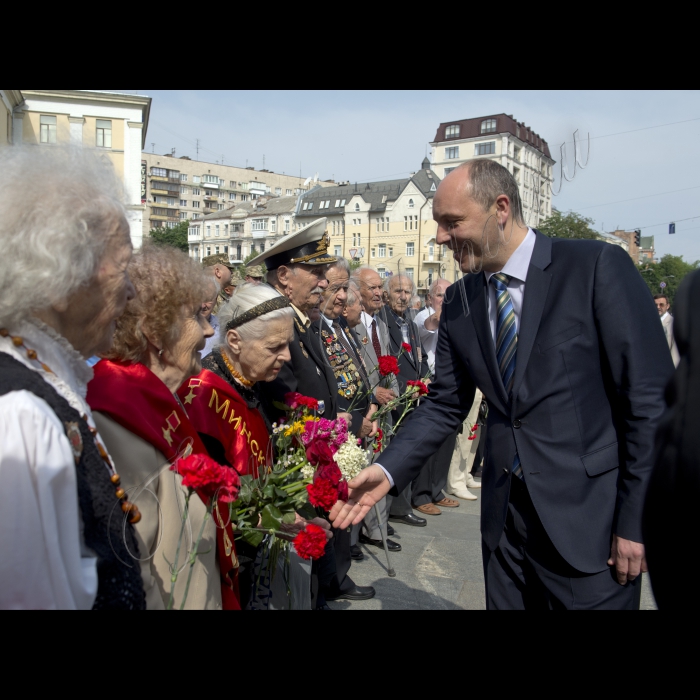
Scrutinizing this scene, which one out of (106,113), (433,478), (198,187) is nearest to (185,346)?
(433,478)

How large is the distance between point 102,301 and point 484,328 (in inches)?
58.0

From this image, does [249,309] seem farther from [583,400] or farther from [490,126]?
[490,126]

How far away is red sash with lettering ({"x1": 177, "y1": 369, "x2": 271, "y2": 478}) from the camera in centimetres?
247

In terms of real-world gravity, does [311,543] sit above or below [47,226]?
below

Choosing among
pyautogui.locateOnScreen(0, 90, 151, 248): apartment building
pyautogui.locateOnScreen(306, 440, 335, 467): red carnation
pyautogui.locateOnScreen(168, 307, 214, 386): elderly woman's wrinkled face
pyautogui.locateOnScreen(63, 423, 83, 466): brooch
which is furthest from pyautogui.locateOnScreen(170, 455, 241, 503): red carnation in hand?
pyautogui.locateOnScreen(0, 90, 151, 248): apartment building

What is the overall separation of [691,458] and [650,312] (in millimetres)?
1388

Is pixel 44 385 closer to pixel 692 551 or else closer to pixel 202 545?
pixel 202 545

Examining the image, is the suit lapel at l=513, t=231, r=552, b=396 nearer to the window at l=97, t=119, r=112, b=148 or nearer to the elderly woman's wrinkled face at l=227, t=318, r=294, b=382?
the elderly woman's wrinkled face at l=227, t=318, r=294, b=382

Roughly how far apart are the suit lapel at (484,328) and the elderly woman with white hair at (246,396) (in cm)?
88

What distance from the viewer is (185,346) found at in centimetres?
230

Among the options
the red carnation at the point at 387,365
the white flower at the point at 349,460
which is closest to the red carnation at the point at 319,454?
the white flower at the point at 349,460

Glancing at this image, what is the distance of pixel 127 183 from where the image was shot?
5.50 feet

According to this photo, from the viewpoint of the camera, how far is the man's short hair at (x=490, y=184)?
7.76ft

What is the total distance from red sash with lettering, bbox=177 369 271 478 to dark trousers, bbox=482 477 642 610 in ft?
3.43
